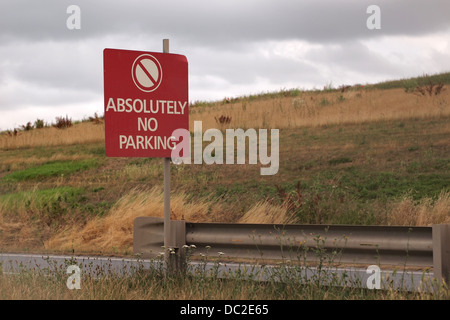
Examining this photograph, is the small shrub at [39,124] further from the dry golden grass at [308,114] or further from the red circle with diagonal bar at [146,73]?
the red circle with diagonal bar at [146,73]

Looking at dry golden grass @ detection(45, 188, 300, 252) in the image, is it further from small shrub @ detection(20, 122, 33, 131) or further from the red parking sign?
small shrub @ detection(20, 122, 33, 131)

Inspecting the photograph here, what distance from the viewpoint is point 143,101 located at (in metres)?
9.23

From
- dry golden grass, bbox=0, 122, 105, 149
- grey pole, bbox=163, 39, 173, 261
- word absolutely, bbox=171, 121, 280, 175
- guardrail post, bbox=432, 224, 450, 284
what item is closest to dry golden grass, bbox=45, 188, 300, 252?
word absolutely, bbox=171, 121, 280, 175

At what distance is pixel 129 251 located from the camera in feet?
50.6

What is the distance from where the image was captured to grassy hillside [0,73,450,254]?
16469mm

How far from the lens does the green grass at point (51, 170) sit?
2845 centimetres

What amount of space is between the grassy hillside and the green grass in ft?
0.28

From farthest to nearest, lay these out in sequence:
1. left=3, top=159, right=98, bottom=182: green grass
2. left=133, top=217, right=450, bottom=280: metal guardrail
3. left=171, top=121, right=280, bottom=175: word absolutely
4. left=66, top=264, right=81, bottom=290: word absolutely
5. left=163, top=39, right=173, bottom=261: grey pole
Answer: left=3, top=159, right=98, bottom=182: green grass < left=171, top=121, right=280, bottom=175: word absolutely < left=163, top=39, right=173, bottom=261: grey pole < left=66, top=264, right=81, bottom=290: word absolutely < left=133, top=217, right=450, bottom=280: metal guardrail

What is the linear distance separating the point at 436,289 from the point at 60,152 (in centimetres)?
2845

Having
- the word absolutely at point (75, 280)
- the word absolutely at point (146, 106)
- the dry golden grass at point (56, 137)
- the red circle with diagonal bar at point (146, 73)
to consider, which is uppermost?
the dry golden grass at point (56, 137)

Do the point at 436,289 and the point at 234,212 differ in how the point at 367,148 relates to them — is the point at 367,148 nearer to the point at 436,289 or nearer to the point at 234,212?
the point at 234,212

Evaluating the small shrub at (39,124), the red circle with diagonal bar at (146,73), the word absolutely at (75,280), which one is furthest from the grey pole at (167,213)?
the small shrub at (39,124)

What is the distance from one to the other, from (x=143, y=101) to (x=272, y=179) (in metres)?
13.2
